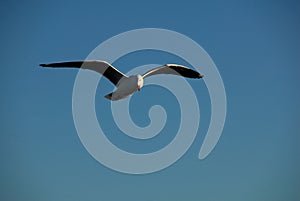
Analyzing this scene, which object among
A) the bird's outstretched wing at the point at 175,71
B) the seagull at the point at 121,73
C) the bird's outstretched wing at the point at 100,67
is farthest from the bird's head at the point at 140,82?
the bird's outstretched wing at the point at 100,67

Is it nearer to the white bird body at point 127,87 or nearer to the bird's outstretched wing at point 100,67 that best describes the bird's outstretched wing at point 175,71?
the white bird body at point 127,87

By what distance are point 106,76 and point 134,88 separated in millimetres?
3246

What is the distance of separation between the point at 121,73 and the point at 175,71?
2.74 meters

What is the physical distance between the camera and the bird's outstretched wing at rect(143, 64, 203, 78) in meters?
18.7

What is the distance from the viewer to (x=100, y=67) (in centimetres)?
1962

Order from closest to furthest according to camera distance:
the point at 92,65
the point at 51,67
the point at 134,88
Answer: the point at 134,88
the point at 51,67
the point at 92,65

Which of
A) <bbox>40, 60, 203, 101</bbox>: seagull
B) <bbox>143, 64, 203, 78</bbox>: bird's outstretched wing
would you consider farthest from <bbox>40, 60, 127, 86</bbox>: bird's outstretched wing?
<bbox>143, 64, 203, 78</bbox>: bird's outstretched wing

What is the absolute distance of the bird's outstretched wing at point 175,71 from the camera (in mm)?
18714

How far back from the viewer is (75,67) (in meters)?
19.5

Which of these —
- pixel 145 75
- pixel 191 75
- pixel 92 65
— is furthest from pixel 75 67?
pixel 191 75

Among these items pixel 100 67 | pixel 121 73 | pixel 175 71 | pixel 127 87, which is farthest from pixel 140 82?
pixel 175 71

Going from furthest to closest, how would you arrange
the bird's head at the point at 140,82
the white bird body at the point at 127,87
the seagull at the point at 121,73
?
1. the seagull at the point at 121,73
2. the white bird body at the point at 127,87
3. the bird's head at the point at 140,82

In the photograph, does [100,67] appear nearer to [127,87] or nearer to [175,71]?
[127,87]

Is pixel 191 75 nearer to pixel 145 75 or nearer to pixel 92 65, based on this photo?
pixel 145 75
